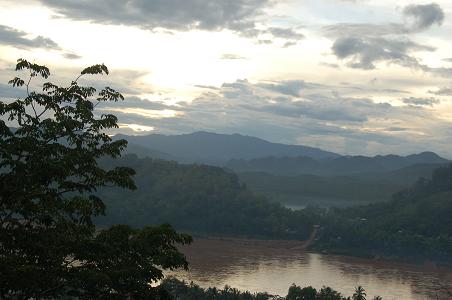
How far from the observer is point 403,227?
153875 mm

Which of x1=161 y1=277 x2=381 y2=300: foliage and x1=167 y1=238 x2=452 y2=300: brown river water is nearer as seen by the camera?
x1=161 y1=277 x2=381 y2=300: foliage

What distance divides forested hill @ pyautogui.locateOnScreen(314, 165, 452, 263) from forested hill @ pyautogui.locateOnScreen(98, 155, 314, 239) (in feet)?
43.6

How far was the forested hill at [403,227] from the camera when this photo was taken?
432ft

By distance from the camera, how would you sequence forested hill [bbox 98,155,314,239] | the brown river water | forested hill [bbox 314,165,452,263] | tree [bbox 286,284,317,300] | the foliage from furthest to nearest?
forested hill [bbox 98,155,314,239] → forested hill [bbox 314,165,452,263] → the brown river water → tree [bbox 286,284,317,300] → the foliage

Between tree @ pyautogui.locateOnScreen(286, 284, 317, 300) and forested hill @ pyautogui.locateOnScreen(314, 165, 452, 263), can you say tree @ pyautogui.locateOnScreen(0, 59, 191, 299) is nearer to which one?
tree @ pyautogui.locateOnScreen(286, 284, 317, 300)

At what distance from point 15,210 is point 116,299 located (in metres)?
2.64

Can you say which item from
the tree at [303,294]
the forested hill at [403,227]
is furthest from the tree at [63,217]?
the forested hill at [403,227]

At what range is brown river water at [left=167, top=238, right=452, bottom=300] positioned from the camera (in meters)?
81.8

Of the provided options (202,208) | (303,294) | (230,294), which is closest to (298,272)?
(303,294)

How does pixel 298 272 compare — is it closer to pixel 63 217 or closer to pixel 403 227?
pixel 403 227

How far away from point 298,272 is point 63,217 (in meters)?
88.9

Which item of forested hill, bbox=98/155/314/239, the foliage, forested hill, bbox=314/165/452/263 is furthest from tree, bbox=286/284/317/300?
forested hill, bbox=98/155/314/239

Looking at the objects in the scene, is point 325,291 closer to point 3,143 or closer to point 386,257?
point 3,143

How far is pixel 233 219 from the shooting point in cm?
15738
